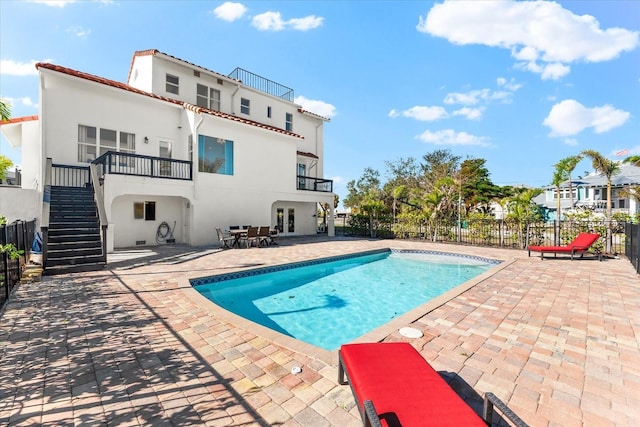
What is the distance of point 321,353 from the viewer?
383cm

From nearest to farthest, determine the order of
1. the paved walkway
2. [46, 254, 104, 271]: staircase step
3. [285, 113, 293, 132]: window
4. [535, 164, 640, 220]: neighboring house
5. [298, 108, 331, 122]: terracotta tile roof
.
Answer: the paved walkway
[46, 254, 104, 271]: staircase step
[285, 113, 293, 132]: window
[298, 108, 331, 122]: terracotta tile roof
[535, 164, 640, 220]: neighboring house

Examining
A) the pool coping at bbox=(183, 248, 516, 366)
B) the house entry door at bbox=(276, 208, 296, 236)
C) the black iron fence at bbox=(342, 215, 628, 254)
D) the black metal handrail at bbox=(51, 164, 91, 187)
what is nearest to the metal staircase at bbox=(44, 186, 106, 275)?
the black metal handrail at bbox=(51, 164, 91, 187)

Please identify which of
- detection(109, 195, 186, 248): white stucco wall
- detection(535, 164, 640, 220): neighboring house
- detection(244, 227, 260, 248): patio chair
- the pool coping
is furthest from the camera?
detection(535, 164, 640, 220): neighboring house

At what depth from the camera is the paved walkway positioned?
268cm

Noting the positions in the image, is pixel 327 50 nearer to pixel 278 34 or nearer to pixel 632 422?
pixel 278 34

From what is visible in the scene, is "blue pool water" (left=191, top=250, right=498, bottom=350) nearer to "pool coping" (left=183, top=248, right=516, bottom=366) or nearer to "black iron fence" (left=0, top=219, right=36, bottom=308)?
"pool coping" (left=183, top=248, right=516, bottom=366)

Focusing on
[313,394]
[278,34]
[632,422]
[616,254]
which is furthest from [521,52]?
[313,394]

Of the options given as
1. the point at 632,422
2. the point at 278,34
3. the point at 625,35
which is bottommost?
the point at 632,422

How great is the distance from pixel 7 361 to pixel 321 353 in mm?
3907

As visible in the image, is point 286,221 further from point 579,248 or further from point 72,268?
point 579,248

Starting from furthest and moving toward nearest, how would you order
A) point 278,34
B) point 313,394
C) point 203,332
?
point 278,34 → point 203,332 → point 313,394

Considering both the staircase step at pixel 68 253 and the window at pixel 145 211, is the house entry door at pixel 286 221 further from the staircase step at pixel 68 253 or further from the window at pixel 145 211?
the staircase step at pixel 68 253

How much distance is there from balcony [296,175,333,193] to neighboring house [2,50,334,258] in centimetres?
135

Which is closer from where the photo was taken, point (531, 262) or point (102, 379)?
point (102, 379)
